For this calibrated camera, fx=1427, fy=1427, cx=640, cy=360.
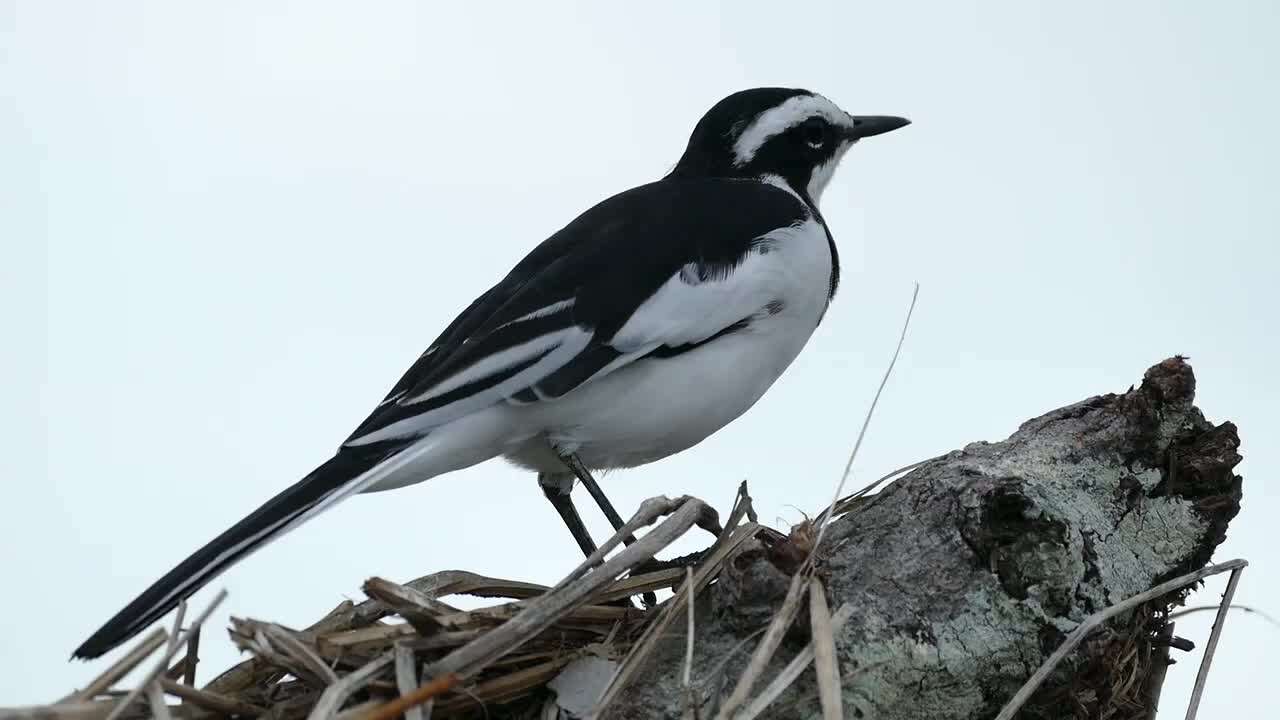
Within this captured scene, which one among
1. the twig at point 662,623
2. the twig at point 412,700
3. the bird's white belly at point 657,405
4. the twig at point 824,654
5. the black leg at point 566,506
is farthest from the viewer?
the black leg at point 566,506

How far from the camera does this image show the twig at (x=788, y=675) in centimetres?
260

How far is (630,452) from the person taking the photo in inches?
178

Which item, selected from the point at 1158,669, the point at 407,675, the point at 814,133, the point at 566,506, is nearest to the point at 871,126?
the point at 814,133

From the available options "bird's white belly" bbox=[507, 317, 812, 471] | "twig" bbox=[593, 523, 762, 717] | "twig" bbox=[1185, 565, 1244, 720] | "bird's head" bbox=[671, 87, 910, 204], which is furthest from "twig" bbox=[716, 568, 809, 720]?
"bird's head" bbox=[671, 87, 910, 204]

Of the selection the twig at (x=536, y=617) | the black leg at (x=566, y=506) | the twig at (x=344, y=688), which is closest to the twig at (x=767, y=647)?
the twig at (x=536, y=617)

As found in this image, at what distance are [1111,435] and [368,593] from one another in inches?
66.9

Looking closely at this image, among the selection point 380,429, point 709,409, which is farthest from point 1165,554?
point 380,429

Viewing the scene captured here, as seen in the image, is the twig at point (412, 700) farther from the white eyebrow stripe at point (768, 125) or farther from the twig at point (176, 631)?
the white eyebrow stripe at point (768, 125)

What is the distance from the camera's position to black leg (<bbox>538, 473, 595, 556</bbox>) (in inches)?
203

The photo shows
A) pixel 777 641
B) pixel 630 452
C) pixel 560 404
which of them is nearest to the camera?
pixel 777 641

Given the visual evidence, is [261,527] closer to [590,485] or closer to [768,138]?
[590,485]

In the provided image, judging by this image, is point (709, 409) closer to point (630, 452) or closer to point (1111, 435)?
point (630, 452)

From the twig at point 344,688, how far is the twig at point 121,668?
339 mm

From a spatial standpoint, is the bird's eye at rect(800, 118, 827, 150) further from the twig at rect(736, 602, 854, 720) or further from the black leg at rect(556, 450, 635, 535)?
the twig at rect(736, 602, 854, 720)
